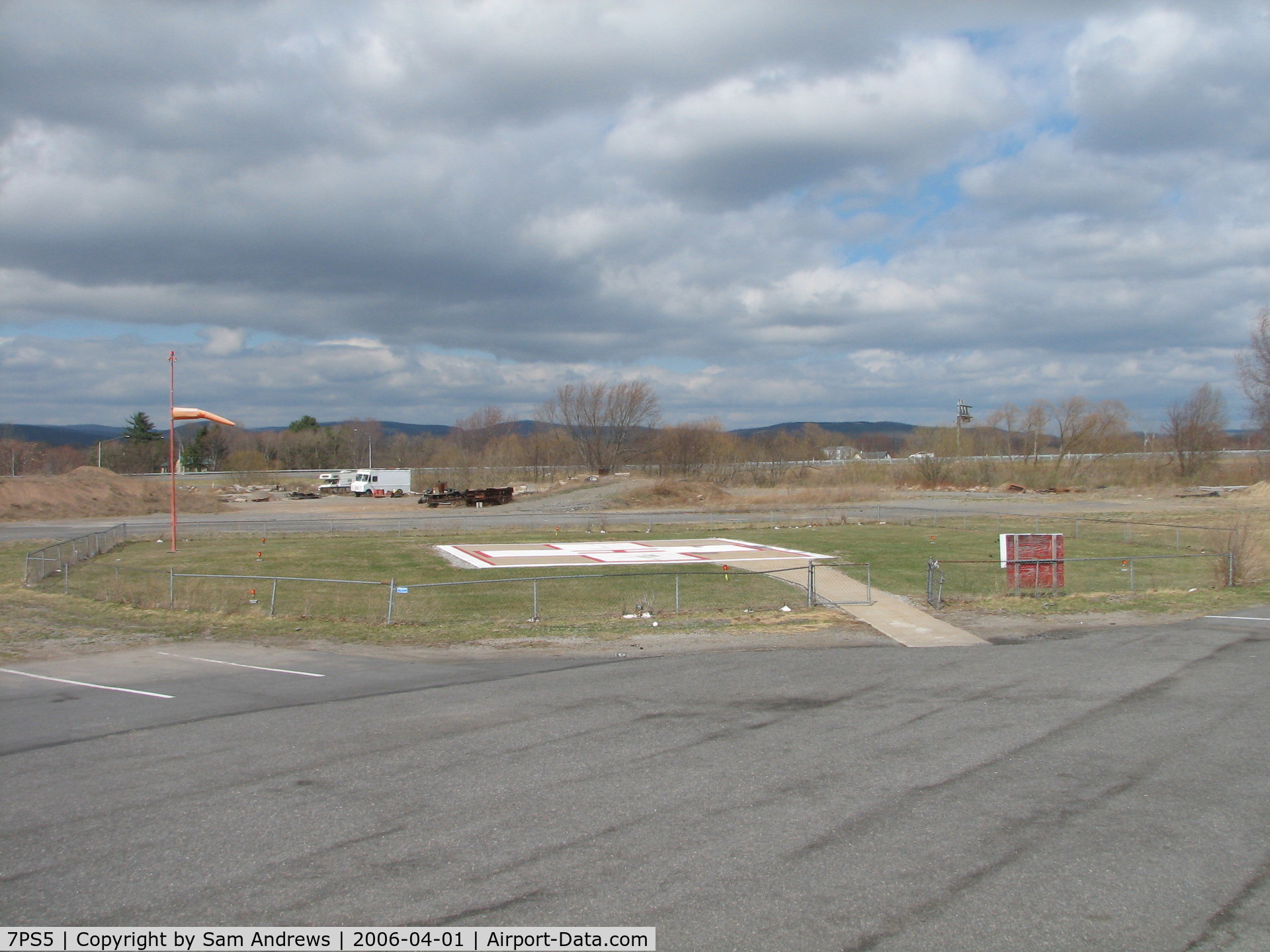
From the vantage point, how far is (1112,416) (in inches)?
4402

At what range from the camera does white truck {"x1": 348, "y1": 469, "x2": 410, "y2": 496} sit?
95.6m

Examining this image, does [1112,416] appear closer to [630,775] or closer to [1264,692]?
[1264,692]

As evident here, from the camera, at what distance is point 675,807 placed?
23.8 feet

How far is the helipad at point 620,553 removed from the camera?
3288 cm

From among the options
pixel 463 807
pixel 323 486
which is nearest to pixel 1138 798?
pixel 463 807

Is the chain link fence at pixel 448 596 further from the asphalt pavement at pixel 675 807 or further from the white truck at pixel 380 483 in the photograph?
the white truck at pixel 380 483

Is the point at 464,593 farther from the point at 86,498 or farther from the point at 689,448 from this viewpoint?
the point at 689,448

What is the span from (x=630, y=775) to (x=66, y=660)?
11768 millimetres

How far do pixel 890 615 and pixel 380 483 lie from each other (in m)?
85.2

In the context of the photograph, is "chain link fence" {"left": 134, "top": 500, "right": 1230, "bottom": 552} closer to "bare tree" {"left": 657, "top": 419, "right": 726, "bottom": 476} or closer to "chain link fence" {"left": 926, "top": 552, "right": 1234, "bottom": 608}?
"chain link fence" {"left": 926, "top": 552, "right": 1234, "bottom": 608}

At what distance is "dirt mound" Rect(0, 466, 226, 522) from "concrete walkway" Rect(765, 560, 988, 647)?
199ft

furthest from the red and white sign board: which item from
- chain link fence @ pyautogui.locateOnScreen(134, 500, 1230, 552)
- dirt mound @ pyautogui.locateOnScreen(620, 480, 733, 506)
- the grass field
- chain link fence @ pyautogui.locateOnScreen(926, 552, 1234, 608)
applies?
dirt mound @ pyautogui.locateOnScreen(620, 480, 733, 506)

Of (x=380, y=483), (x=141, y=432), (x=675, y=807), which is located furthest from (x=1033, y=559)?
(x=141, y=432)

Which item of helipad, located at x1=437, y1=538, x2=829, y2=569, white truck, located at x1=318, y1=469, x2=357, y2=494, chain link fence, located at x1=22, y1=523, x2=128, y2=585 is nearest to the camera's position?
chain link fence, located at x1=22, y1=523, x2=128, y2=585
